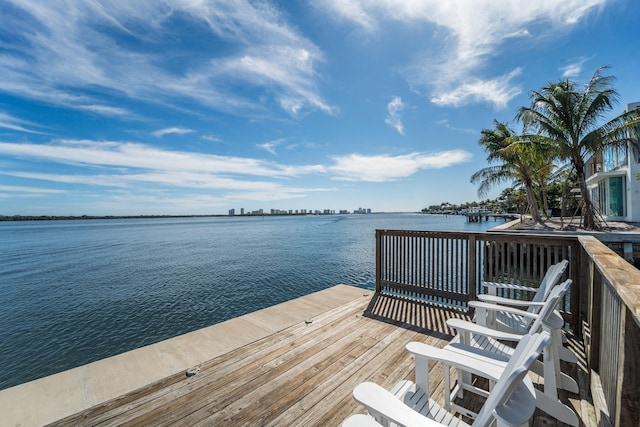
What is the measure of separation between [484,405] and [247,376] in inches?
82.4

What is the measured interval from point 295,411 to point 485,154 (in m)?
22.8

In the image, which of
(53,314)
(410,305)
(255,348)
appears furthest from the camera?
(53,314)

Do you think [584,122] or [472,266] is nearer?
[472,266]

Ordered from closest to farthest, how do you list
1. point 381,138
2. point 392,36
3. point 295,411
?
point 295,411, point 392,36, point 381,138

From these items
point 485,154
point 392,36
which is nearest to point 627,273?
point 392,36

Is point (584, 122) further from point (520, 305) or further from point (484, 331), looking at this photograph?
point (484, 331)

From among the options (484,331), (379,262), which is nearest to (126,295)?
(379,262)

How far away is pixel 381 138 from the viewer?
16.5 metres

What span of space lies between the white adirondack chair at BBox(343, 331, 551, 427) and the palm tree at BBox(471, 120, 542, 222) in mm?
17139

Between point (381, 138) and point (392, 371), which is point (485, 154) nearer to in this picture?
point (381, 138)

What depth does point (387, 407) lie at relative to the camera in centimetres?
112

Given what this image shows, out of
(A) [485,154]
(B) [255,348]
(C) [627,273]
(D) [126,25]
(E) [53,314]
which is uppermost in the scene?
(D) [126,25]

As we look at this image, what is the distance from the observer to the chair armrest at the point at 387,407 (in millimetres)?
1049

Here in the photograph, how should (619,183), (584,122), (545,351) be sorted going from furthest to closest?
(619,183) < (584,122) < (545,351)
